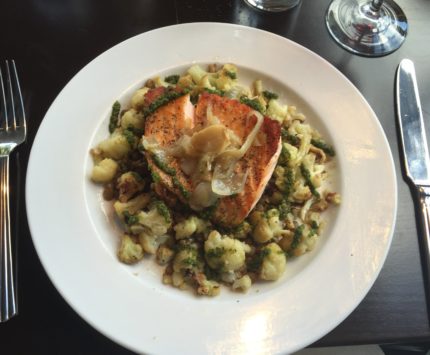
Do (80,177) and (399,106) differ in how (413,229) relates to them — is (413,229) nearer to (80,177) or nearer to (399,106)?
(399,106)

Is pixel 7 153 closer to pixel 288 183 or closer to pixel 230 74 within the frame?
pixel 230 74

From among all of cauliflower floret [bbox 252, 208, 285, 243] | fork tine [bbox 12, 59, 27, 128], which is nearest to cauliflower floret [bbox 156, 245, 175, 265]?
cauliflower floret [bbox 252, 208, 285, 243]

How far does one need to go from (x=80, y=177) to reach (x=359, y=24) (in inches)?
76.9

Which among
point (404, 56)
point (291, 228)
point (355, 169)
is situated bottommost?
point (291, 228)

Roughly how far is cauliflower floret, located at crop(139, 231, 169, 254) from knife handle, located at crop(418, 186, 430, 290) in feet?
3.85

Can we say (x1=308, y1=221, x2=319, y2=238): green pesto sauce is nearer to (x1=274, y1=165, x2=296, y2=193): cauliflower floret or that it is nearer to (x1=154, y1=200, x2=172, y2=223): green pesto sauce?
(x1=274, y1=165, x2=296, y2=193): cauliflower floret

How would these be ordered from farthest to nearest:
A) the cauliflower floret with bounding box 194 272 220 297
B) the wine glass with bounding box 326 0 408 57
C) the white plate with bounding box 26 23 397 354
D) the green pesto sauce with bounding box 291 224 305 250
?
the wine glass with bounding box 326 0 408 57, the green pesto sauce with bounding box 291 224 305 250, the cauliflower floret with bounding box 194 272 220 297, the white plate with bounding box 26 23 397 354

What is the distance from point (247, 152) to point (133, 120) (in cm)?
54

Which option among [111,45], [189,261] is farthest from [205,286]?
[111,45]

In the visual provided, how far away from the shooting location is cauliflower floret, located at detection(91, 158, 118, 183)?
1.83 metres

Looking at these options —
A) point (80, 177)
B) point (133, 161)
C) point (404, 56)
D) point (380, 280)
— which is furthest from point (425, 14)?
point (80, 177)

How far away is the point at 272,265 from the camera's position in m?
1.69

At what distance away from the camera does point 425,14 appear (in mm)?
2770

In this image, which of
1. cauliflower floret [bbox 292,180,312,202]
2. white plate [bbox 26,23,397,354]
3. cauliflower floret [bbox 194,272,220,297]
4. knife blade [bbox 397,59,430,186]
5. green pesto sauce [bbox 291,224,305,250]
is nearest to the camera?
white plate [bbox 26,23,397,354]
